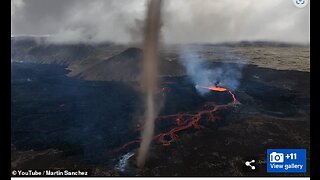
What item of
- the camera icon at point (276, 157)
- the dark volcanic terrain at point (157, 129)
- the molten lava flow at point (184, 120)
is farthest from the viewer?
the molten lava flow at point (184, 120)

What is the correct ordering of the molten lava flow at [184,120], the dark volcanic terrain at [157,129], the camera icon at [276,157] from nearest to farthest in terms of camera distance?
the camera icon at [276,157] < the dark volcanic terrain at [157,129] < the molten lava flow at [184,120]

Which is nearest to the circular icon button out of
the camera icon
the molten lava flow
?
the camera icon

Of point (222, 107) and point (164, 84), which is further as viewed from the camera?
point (164, 84)

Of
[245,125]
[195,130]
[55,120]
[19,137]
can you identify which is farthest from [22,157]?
[245,125]

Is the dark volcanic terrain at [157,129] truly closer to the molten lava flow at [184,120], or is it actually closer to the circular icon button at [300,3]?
the molten lava flow at [184,120]

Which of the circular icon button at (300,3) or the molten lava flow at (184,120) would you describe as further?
the molten lava flow at (184,120)

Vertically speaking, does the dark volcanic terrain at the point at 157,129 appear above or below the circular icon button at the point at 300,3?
below

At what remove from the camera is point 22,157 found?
69.3 metres

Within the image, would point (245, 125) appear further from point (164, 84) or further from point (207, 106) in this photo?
point (164, 84)

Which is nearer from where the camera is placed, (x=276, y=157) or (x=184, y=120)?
(x=276, y=157)

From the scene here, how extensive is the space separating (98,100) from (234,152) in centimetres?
6999

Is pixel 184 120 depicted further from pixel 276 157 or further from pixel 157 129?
pixel 276 157

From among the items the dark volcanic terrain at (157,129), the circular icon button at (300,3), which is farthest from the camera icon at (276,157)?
the circular icon button at (300,3)

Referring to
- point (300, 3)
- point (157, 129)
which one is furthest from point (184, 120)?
point (300, 3)
